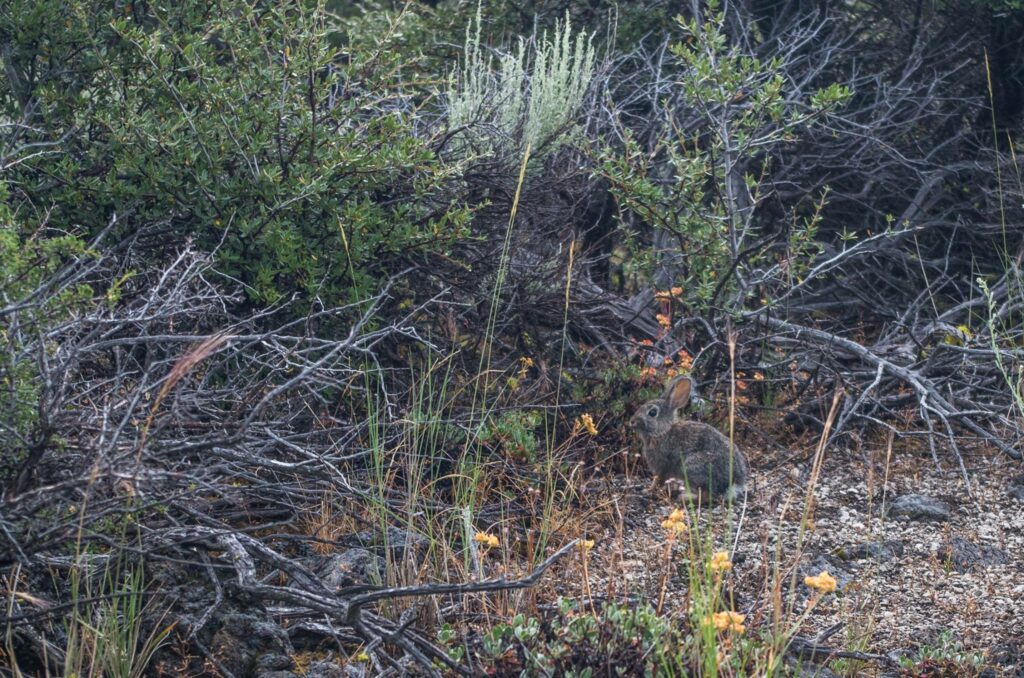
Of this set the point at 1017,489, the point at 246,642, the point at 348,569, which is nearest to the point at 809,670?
the point at 348,569

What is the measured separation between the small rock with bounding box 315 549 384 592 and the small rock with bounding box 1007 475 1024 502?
283 cm

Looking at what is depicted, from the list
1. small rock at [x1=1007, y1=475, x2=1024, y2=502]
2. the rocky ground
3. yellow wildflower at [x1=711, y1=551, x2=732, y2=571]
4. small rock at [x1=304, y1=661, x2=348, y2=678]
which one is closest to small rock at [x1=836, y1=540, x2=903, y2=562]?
the rocky ground

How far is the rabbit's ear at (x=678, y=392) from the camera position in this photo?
4867mm

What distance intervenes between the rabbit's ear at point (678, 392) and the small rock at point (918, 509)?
3.26 ft

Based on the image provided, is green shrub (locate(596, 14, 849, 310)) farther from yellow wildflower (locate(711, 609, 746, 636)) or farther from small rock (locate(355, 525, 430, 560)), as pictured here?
yellow wildflower (locate(711, 609, 746, 636))

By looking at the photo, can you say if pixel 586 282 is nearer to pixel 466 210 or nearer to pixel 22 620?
pixel 466 210

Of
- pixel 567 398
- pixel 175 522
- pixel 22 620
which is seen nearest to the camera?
pixel 22 620

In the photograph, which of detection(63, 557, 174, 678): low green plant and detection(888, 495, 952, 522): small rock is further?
detection(888, 495, 952, 522): small rock

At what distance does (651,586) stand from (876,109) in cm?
414

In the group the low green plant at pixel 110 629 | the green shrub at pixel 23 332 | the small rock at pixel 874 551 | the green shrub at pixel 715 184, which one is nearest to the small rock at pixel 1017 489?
the small rock at pixel 874 551

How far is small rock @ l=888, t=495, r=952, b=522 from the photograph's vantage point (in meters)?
4.74

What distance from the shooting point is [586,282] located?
5.84m

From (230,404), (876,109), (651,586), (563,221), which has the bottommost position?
(651,586)

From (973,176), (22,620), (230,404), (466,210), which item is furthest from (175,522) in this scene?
(973,176)
